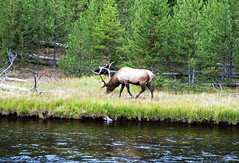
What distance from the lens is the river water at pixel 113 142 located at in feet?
21.3

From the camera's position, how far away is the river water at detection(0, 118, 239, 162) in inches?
255

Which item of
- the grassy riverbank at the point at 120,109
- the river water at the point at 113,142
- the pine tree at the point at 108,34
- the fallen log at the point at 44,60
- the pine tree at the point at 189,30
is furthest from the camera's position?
the fallen log at the point at 44,60

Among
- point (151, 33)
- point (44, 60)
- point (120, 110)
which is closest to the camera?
point (120, 110)

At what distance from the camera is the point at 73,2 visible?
34.6 metres

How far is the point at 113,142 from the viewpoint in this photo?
7805mm

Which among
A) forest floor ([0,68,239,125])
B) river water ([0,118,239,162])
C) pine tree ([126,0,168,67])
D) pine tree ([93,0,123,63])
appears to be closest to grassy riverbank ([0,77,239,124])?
forest floor ([0,68,239,125])

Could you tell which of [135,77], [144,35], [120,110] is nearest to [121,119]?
[120,110]

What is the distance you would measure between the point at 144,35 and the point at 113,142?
12.3 metres

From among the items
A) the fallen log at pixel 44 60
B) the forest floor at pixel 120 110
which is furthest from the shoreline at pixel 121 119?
the fallen log at pixel 44 60

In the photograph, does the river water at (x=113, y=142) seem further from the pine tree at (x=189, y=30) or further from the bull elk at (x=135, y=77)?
the pine tree at (x=189, y=30)

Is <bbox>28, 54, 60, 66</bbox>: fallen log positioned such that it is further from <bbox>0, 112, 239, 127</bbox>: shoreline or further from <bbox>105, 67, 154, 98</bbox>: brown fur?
<bbox>0, 112, 239, 127</bbox>: shoreline

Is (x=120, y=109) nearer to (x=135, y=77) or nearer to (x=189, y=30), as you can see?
(x=135, y=77)

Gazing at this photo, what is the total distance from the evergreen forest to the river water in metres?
9.61

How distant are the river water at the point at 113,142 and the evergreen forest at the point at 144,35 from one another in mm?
9610
